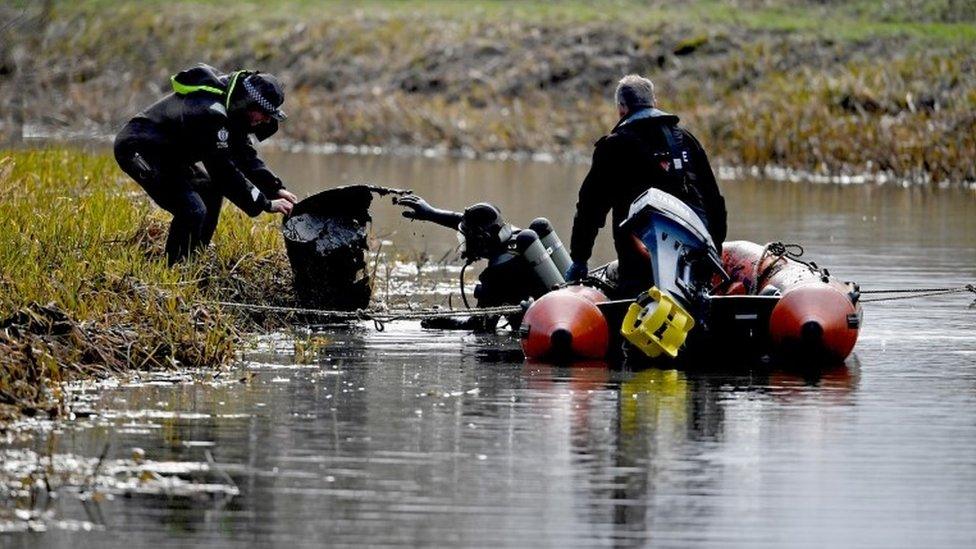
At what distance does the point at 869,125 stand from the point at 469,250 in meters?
19.7

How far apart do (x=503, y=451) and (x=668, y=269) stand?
332cm

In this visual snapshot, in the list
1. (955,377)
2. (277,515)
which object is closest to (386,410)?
(277,515)

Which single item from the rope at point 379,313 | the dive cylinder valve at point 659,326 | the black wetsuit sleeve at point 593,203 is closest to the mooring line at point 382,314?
the rope at point 379,313

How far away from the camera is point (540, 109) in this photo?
1769 inches

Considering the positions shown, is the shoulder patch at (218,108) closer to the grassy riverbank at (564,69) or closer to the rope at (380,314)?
the rope at (380,314)

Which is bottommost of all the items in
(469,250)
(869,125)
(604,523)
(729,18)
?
(604,523)

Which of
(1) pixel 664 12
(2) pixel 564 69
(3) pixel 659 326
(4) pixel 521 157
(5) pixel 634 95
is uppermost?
(1) pixel 664 12

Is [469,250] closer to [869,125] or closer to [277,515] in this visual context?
[277,515]

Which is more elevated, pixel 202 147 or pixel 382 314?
pixel 202 147

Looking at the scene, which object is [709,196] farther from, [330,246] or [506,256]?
[330,246]

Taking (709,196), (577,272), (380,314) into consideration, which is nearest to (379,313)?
(380,314)

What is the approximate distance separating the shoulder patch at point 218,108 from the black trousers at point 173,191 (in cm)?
55

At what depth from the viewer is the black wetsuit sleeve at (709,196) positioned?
48.9 ft

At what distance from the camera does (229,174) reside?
1616cm
